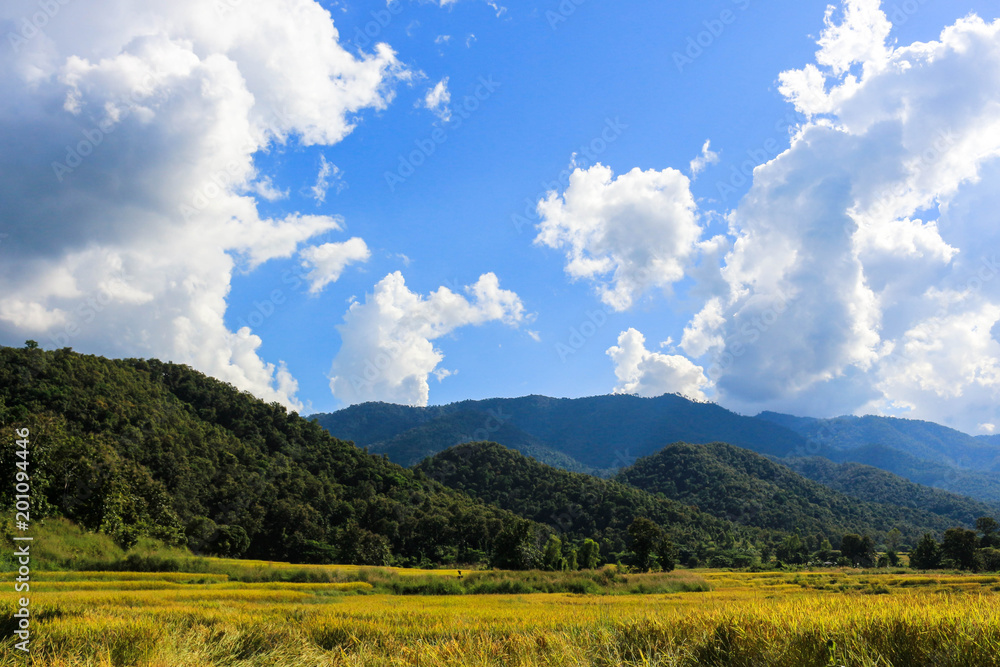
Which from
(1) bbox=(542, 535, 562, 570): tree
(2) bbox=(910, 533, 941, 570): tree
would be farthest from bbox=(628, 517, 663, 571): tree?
(2) bbox=(910, 533, 941, 570): tree

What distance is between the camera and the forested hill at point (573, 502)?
113m

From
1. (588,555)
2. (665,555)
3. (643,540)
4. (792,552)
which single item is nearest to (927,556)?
(792,552)

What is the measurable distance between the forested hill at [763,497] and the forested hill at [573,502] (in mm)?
18975

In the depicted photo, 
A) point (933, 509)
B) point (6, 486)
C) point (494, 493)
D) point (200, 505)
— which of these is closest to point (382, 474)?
point (200, 505)

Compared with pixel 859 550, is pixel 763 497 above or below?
below

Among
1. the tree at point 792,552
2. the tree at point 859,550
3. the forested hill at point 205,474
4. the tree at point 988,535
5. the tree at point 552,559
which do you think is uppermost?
the forested hill at point 205,474

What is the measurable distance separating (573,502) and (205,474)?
273ft

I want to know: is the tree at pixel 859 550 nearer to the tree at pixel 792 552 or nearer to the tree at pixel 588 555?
the tree at pixel 792 552

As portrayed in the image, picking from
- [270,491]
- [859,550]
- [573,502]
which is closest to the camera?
[270,491]

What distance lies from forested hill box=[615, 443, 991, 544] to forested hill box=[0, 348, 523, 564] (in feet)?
292

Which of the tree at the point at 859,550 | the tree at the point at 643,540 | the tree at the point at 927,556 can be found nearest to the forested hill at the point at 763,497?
the tree at the point at 859,550

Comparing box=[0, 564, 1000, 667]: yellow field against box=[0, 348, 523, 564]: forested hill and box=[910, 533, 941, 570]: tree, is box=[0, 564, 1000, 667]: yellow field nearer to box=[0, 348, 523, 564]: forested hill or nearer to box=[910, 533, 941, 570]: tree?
box=[0, 348, 523, 564]: forested hill

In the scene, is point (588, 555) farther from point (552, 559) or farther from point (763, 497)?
point (763, 497)

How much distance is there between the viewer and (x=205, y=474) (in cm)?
7638
